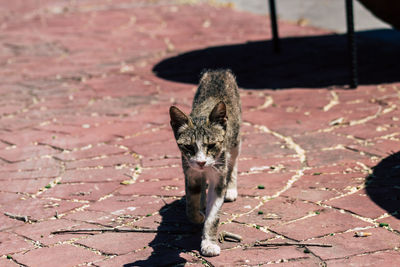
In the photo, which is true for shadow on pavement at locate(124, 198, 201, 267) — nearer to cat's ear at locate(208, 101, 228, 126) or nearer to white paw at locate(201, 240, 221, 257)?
white paw at locate(201, 240, 221, 257)

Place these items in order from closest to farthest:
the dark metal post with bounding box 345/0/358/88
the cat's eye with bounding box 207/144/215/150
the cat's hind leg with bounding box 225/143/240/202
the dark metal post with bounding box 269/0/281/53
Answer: the cat's eye with bounding box 207/144/215/150 → the cat's hind leg with bounding box 225/143/240/202 → the dark metal post with bounding box 345/0/358/88 → the dark metal post with bounding box 269/0/281/53

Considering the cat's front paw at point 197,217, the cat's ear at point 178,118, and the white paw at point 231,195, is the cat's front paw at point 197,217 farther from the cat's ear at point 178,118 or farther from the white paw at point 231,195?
the cat's ear at point 178,118

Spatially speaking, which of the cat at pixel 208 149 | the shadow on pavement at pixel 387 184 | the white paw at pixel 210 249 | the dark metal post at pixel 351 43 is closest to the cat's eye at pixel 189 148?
the cat at pixel 208 149

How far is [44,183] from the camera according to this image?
18.8 feet

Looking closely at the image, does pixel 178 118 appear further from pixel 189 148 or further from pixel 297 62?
pixel 297 62

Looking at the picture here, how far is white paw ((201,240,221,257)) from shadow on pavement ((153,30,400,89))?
171 inches

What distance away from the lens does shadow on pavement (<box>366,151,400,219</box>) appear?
15.7 feet

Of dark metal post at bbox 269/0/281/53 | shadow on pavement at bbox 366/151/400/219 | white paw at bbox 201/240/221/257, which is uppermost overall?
dark metal post at bbox 269/0/281/53

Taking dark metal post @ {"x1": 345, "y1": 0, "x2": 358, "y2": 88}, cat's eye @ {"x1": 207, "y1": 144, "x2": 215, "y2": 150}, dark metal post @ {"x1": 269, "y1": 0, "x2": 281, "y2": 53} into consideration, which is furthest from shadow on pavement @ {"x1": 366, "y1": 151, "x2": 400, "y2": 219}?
dark metal post @ {"x1": 269, "y1": 0, "x2": 281, "y2": 53}

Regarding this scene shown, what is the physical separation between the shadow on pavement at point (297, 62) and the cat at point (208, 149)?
3.38 meters

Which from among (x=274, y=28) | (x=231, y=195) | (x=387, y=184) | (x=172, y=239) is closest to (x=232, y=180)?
(x=231, y=195)

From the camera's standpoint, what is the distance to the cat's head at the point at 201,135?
162 inches

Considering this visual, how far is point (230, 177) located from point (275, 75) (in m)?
4.02

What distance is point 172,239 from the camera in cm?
448
